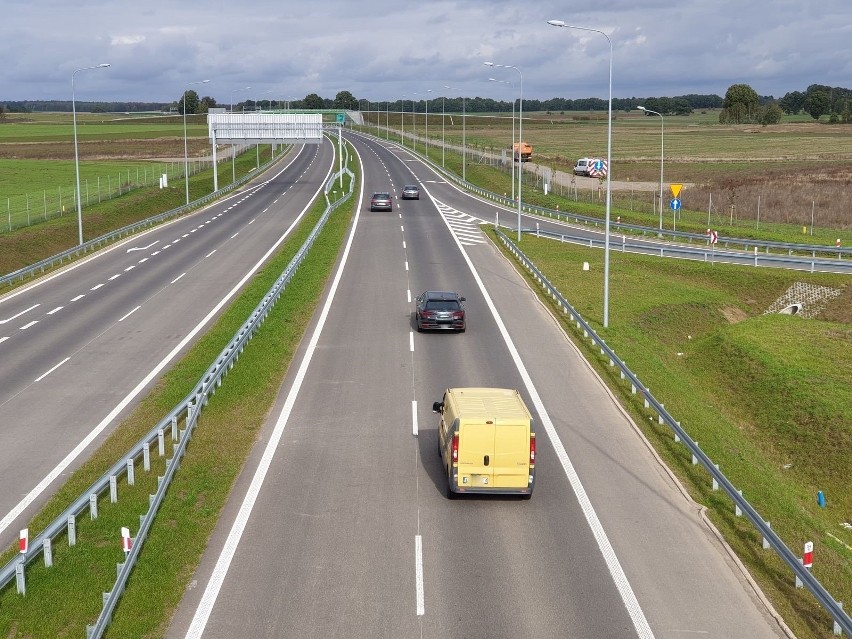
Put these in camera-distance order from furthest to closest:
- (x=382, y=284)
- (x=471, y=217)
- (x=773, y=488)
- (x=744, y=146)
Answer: (x=744, y=146) → (x=471, y=217) → (x=382, y=284) → (x=773, y=488)

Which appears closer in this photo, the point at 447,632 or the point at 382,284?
the point at 447,632

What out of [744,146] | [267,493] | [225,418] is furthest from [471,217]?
[744,146]

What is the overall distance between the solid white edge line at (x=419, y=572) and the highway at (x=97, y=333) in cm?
702

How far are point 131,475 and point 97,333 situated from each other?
656 inches

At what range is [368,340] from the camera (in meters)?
32.1

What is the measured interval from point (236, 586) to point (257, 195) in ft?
252

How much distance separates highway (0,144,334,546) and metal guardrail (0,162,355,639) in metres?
1.55

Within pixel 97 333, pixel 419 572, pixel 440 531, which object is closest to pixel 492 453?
pixel 440 531

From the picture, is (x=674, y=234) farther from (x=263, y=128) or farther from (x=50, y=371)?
(x=263, y=128)

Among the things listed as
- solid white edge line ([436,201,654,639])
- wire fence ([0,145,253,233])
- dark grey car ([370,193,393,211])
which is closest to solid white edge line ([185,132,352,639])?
solid white edge line ([436,201,654,639])

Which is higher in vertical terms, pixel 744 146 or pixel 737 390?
pixel 744 146

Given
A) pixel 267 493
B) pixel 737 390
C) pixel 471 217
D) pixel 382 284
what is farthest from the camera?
pixel 471 217

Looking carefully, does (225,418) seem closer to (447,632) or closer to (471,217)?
(447,632)

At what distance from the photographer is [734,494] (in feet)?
58.0
